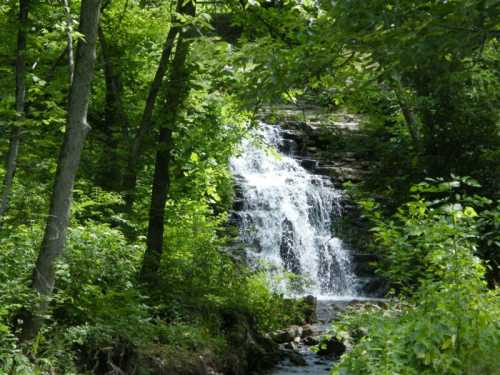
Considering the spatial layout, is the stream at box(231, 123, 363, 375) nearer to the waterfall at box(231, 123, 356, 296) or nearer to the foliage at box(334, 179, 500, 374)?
the waterfall at box(231, 123, 356, 296)

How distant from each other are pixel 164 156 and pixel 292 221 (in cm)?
782

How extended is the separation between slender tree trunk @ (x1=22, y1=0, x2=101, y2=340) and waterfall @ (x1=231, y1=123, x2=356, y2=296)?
927 centimetres

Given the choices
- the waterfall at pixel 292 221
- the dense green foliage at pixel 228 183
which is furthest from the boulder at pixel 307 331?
the waterfall at pixel 292 221

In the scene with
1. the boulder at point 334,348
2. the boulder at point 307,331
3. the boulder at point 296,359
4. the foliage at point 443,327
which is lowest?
the boulder at point 296,359

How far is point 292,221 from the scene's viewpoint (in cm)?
1758

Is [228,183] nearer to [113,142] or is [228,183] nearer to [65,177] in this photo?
[113,142]

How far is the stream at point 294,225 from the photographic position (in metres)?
16.2

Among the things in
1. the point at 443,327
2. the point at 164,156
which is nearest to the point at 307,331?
the point at 164,156

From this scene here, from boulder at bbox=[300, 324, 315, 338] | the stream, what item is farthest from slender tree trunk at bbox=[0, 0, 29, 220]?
the stream

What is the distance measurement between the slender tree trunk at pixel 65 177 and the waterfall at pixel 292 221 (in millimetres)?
9273

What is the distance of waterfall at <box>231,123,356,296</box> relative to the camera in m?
16.5

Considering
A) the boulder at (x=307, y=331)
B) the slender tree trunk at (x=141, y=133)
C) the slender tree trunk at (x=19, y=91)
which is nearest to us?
the slender tree trunk at (x=19, y=91)

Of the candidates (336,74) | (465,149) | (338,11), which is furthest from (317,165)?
(338,11)

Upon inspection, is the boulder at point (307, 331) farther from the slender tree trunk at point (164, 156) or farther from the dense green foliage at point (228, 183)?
the slender tree trunk at point (164, 156)
